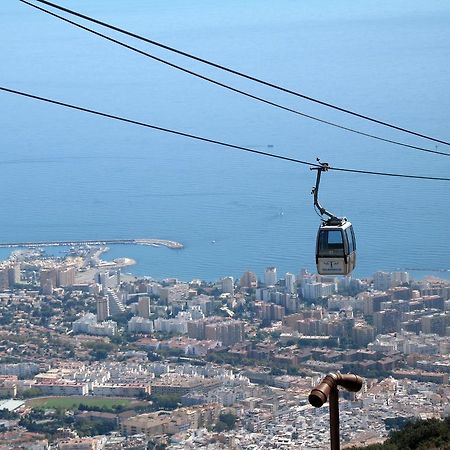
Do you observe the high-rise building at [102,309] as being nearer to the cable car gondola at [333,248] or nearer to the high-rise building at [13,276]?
the high-rise building at [13,276]

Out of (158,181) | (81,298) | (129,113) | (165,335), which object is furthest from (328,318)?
(129,113)

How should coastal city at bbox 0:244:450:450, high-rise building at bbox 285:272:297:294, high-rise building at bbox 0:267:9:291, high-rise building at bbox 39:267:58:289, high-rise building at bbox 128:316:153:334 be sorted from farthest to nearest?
high-rise building at bbox 0:267:9:291 < high-rise building at bbox 39:267:58:289 < high-rise building at bbox 285:272:297:294 < high-rise building at bbox 128:316:153:334 < coastal city at bbox 0:244:450:450

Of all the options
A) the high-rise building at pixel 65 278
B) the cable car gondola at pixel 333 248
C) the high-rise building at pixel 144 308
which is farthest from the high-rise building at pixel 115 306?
the cable car gondola at pixel 333 248

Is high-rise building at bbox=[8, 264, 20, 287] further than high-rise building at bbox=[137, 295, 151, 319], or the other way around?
high-rise building at bbox=[8, 264, 20, 287]

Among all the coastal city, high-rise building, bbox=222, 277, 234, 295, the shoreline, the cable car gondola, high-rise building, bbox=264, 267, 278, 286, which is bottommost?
the coastal city

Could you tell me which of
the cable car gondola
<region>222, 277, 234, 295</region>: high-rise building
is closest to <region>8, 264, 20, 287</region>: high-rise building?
<region>222, 277, 234, 295</region>: high-rise building

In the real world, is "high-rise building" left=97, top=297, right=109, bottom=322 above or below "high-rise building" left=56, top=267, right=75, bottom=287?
below

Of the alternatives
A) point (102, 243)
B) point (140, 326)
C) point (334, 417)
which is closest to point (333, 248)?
point (334, 417)

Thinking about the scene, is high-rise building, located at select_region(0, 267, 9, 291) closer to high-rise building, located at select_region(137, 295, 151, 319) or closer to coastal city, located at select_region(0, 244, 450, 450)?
coastal city, located at select_region(0, 244, 450, 450)
